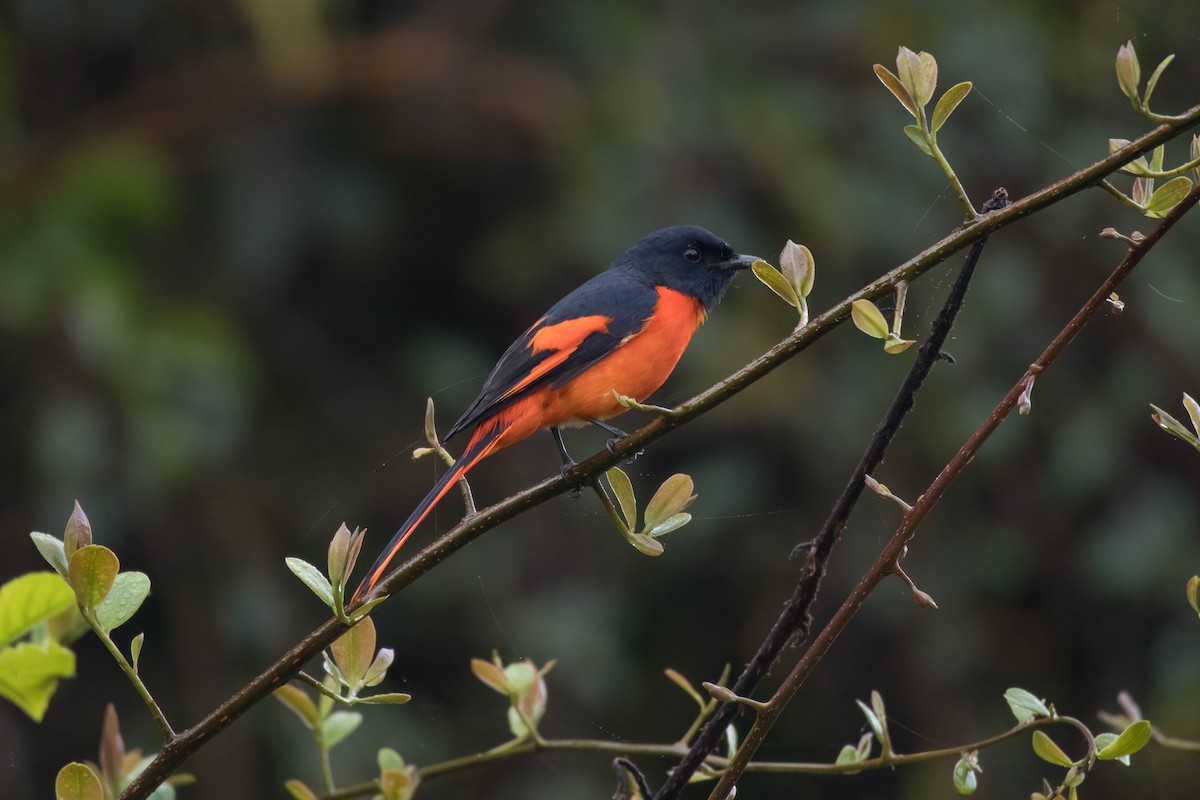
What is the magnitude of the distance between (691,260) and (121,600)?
93.1 inches

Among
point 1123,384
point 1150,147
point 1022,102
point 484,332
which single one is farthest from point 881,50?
point 1150,147

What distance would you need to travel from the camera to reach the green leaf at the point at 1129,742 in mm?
1192

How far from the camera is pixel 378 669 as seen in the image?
1346mm

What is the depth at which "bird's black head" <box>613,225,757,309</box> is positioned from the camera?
11.0 ft

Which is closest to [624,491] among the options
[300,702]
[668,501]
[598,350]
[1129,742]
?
[668,501]

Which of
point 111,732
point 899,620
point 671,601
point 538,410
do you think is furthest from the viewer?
point 671,601

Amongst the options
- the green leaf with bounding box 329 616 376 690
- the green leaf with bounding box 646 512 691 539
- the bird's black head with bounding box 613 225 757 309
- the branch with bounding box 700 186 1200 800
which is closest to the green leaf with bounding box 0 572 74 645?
the green leaf with bounding box 329 616 376 690

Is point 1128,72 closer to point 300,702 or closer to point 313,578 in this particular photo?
point 313,578

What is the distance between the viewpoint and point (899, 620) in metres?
5.34

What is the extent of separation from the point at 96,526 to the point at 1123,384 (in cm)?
397

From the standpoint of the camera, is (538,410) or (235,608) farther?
(235,608)

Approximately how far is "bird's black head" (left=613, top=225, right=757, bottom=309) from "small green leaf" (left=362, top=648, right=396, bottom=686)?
207 centimetres

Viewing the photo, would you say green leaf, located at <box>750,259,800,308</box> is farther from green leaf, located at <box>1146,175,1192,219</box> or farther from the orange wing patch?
the orange wing patch

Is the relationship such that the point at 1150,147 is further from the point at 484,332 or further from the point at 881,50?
the point at 484,332
